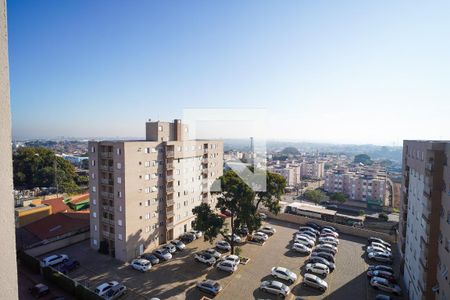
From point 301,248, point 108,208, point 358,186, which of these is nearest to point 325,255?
point 301,248

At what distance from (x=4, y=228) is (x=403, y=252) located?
2725 cm

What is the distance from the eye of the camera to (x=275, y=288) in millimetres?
18609

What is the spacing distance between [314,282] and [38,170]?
174 feet

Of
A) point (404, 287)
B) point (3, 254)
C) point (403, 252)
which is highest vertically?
point (3, 254)

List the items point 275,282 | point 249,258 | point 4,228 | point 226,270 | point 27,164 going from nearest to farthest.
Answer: point 4,228
point 275,282
point 226,270
point 249,258
point 27,164

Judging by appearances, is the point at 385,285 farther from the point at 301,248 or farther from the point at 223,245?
the point at 223,245

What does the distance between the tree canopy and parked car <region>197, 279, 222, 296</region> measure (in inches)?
1534

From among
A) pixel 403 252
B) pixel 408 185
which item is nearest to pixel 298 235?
pixel 403 252

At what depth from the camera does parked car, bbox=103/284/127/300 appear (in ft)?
58.2

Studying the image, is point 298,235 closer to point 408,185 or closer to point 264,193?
point 264,193

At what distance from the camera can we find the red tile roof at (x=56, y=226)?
26.6 metres

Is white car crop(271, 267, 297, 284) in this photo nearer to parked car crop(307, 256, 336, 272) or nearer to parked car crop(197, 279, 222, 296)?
parked car crop(307, 256, 336, 272)

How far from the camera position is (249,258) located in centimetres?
2392

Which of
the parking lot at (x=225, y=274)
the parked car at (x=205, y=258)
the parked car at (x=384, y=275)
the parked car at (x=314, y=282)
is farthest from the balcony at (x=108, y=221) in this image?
the parked car at (x=384, y=275)
